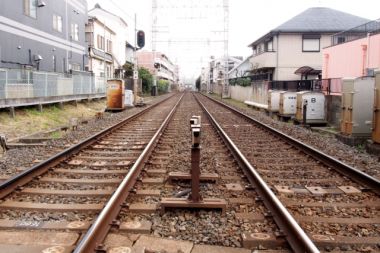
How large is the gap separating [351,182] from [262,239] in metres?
3.25

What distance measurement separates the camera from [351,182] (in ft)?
22.6

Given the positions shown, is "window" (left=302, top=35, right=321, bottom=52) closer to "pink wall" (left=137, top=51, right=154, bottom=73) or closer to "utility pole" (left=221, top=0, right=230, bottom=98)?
"utility pole" (left=221, top=0, right=230, bottom=98)

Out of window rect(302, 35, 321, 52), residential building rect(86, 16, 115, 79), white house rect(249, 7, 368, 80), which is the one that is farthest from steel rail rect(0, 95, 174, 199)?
residential building rect(86, 16, 115, 79)

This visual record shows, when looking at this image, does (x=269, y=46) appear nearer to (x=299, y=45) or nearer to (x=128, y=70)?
(x=299, y=45)

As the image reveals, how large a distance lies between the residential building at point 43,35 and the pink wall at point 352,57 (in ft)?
61.5

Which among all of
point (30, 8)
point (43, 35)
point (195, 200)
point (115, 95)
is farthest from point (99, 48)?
point (195, 200)

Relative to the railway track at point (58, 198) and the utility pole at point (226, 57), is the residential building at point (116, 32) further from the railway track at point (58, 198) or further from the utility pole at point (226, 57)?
the railway track at point (58, 198)

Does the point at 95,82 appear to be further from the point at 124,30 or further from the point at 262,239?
the point at 124,30

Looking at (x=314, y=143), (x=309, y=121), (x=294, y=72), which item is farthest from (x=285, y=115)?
(x=294, y=72)

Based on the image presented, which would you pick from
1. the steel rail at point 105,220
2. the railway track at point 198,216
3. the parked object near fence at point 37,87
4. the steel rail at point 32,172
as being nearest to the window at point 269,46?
the parked object near fence at point 37,87

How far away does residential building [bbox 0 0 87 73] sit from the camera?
950 inches

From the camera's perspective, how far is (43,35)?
29609 mm

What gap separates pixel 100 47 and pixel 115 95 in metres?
25.9

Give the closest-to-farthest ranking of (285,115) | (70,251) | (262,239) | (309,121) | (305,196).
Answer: (70,251)
(262,239)
(305,196)
(309,121)
(285,115)
